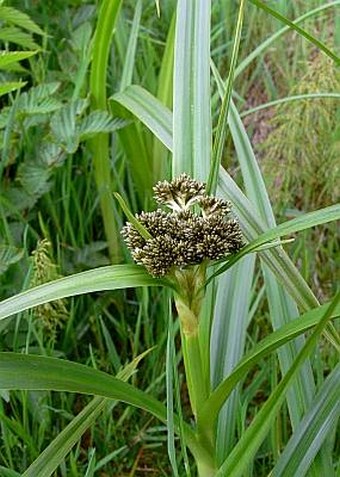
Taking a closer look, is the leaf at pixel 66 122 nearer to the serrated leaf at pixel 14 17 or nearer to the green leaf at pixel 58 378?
the serrated leaf at pixel 14 17

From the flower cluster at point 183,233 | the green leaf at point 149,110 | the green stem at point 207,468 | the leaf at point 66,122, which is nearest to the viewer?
the flower cluster at point 183,233

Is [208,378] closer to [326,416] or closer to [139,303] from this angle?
[326,416]

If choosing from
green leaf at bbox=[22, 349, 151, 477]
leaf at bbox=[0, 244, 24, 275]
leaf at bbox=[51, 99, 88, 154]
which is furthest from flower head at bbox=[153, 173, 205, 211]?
leaf at bbox=[51, 99, 88, 154]

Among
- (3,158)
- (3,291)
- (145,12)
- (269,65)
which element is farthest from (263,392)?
(145,12)

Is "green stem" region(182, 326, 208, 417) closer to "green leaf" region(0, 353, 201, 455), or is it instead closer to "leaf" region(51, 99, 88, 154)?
"green leaf" region(0, 353, 201, 455)

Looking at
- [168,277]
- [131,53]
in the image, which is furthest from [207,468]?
[131,53]

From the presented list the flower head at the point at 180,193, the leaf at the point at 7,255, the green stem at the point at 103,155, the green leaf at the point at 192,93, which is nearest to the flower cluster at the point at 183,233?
the flower head at the point at 180,193
